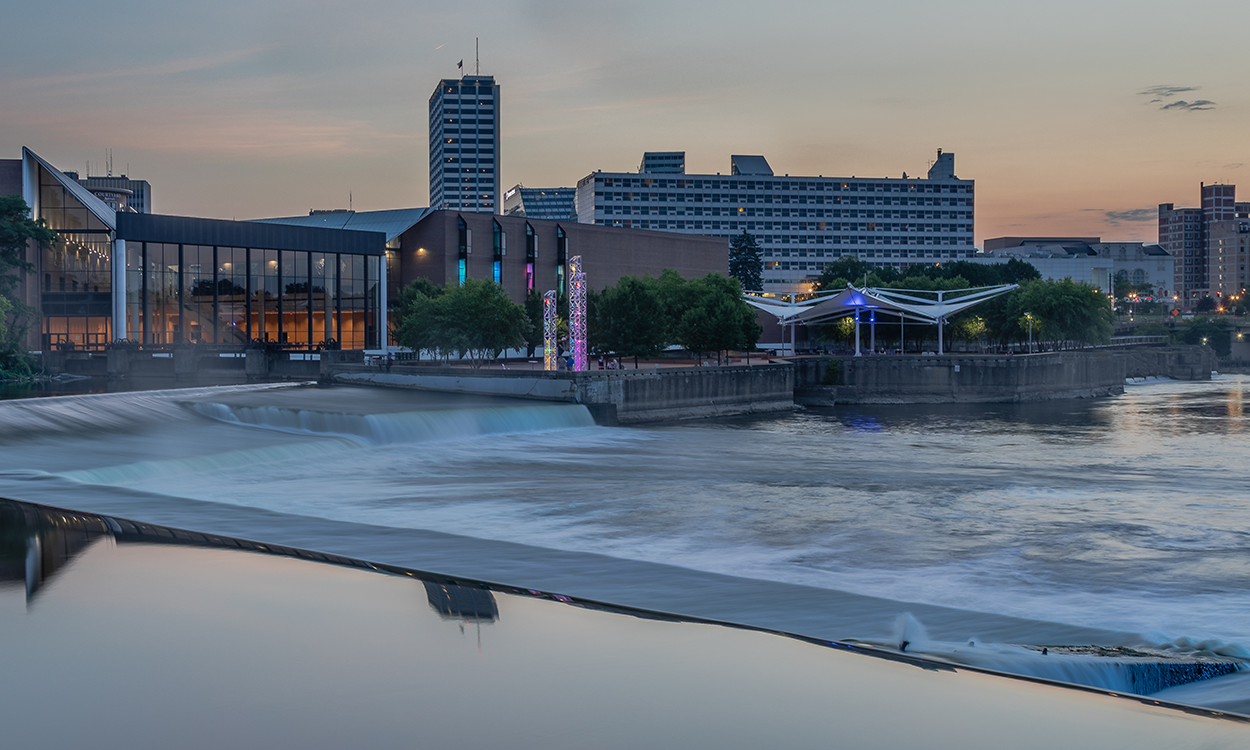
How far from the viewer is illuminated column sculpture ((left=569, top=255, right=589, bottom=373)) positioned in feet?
146

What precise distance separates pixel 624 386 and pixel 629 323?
1505 cm

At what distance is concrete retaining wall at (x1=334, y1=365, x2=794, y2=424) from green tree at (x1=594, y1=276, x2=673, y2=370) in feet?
21.2

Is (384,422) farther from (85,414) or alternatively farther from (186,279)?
(186,279)

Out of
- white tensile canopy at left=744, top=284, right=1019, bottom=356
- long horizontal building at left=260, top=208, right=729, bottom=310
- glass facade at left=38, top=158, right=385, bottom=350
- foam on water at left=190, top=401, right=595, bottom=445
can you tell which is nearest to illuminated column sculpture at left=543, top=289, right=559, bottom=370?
foam on water at left=190, top=401, right=595, bottom=445

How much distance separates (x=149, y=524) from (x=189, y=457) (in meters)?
8.79

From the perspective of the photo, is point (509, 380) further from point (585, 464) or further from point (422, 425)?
point (585, 464)

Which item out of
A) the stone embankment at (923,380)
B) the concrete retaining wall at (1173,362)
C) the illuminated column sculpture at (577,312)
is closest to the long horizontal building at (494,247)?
the stone embankment at (923,380)

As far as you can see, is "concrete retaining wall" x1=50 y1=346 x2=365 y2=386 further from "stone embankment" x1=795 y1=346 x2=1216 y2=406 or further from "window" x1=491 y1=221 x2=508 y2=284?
"stone embankment" x1=795 y1=346 x2=1216 y2=406

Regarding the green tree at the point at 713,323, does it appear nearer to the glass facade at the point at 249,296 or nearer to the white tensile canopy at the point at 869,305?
the white tensile canopy at the point at 869,305

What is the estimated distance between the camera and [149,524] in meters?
18.2

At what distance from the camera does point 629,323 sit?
60.9 metres

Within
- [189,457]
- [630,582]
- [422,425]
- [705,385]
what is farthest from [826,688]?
[705,385]

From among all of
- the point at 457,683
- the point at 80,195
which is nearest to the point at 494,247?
the point at 80,195

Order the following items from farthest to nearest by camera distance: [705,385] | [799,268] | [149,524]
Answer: [799,268] → [705,385] → [149,524]
